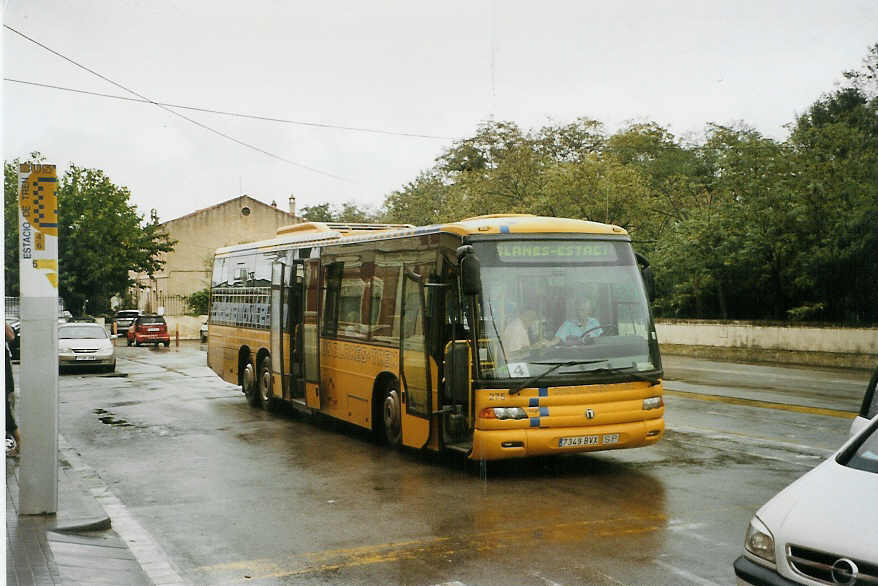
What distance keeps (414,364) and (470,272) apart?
1.83 meters

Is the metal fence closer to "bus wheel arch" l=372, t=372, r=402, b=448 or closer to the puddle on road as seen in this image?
the puddle on road

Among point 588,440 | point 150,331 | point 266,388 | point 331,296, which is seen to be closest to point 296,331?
point 331,296

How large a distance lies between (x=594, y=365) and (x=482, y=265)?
1643mm

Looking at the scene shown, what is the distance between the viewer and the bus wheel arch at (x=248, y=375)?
18516 mm

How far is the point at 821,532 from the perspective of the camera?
15.6 feet

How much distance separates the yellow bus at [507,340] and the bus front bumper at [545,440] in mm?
14

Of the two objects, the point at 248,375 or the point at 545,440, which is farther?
the point at 248,375

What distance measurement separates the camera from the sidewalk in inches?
256

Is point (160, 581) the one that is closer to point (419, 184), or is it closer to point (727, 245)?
point (727, 245)

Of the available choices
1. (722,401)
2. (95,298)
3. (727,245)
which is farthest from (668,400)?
(95,298)

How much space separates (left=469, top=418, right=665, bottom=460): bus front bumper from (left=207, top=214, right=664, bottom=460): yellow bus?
14 millimetres

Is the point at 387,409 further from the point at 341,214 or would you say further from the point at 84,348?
the point at 341,214

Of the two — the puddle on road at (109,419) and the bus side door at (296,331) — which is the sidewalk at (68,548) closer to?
the bus side door at (296,331)

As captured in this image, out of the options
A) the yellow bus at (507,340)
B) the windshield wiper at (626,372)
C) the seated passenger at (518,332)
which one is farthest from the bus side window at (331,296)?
the windshield wiper at (626,372)
